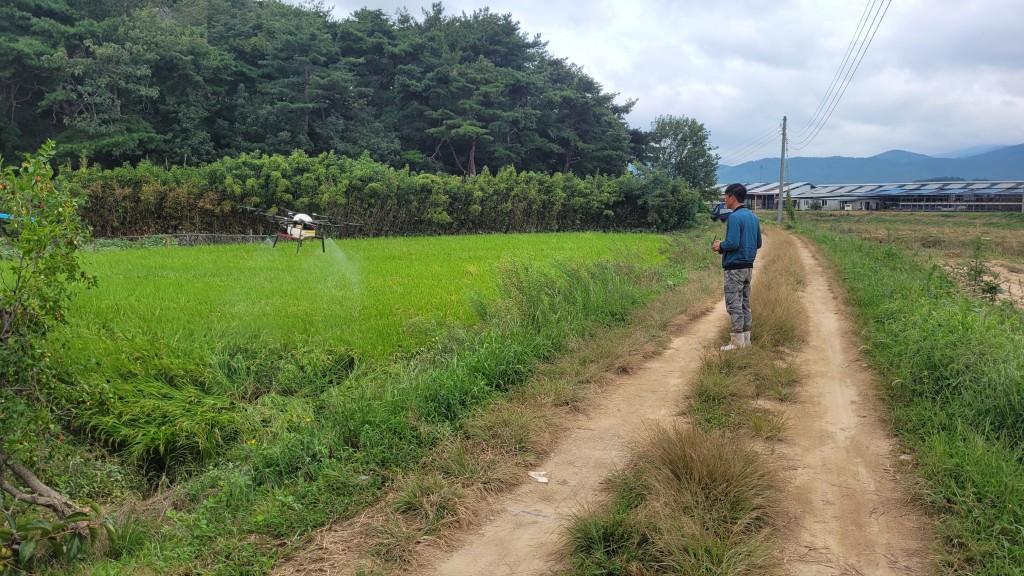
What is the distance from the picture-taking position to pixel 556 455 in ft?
13.8

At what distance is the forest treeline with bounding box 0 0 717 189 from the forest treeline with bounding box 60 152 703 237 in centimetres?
747

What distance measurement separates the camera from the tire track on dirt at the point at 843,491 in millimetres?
2922

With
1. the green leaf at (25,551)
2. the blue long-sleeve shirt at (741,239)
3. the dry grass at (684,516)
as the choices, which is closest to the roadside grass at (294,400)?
the green leaf at (25,551)

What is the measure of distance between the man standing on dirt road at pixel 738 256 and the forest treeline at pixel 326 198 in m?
12.4

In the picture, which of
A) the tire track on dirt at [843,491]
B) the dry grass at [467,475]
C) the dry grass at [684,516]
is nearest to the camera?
the dry grass at [684,516]

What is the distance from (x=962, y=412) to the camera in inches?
170

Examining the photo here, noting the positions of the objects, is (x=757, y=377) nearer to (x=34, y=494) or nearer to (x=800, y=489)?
(x=800, y=489)

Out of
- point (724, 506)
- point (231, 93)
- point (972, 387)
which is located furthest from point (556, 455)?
point (231, 93)

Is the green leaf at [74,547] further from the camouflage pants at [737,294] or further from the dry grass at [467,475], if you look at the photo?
the camouflage pants at [737,294]

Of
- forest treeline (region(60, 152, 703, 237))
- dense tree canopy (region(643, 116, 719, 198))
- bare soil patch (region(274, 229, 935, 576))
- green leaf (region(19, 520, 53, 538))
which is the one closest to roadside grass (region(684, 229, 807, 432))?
bare soil patch (region(274, 229, 935, 576))

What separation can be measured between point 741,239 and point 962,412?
2.64 m

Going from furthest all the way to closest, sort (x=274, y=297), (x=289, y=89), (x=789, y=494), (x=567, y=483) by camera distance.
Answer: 1. (x=289, y=89)
2. (x=274, y=297)
3. (x=567, y=483)
4. (x=789, y=494)

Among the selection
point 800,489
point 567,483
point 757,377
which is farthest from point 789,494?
point 757,377

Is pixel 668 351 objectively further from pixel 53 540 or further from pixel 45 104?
pixel 45 104
